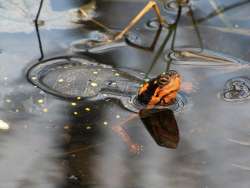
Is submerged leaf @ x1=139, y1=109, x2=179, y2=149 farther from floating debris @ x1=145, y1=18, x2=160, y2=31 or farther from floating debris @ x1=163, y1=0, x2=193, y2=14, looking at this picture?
floating debris @ x1=163, y1=0, x2=193, y2=14

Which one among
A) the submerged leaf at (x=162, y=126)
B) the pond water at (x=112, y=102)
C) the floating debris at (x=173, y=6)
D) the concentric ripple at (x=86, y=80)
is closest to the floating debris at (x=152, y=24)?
the pond water at (x=112, y=102)

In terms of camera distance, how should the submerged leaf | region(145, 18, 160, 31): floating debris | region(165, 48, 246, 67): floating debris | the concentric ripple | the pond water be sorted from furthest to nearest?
region(145, 18, 160, 31): floating debris → region(165, 48, 246, 67): floating debris → the concentric ripple → the submerged leaf → the pond water

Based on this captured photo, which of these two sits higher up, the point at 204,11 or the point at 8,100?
the point at 204,11

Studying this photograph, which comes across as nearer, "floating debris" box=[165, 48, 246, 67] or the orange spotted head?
the orange spotted head

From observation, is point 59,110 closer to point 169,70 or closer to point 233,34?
point 169,70

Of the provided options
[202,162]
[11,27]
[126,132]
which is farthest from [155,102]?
[11,27]

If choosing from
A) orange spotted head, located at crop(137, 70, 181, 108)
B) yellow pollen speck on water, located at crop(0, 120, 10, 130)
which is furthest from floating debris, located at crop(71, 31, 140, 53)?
yellow pollen speck on water, located at crop(0, 120, 10, 130)

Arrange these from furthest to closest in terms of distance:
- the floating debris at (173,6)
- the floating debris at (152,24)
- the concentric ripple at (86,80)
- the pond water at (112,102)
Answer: the floating debris at (173,6)
the floating debris at (152,24)
the concentric ripple at (86,80)
the pond water at (112,102)

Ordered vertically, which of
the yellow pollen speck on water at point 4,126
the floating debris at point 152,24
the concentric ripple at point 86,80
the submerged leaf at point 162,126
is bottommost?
the yellow pollen speck on water at point 4,126

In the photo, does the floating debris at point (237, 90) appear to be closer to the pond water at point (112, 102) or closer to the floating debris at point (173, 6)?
the pond water at point (112, 102)
